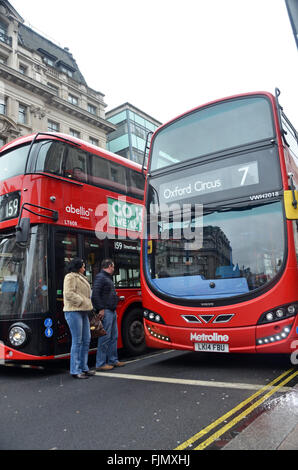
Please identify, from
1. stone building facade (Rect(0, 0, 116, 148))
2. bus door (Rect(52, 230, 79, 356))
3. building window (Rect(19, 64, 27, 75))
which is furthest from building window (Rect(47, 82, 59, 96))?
bus door (Rect(52, 230, 79, 356))

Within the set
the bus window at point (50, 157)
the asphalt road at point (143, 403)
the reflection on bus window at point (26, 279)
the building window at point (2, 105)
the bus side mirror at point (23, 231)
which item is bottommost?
the asphalt road at point (143, 403)

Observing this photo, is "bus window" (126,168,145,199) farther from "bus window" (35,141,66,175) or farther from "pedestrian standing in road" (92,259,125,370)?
"pedestrian standing in road" (92,259,125,370)

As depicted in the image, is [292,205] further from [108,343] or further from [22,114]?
[22,114]

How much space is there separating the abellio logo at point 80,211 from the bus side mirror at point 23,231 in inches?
40.5

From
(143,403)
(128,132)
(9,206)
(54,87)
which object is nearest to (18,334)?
(9,206)

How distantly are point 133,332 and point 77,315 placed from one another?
94.4 inches

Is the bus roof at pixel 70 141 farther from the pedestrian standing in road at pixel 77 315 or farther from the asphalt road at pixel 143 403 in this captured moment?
the asphalt road at pixel 143 403

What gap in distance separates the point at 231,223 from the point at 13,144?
463 cm

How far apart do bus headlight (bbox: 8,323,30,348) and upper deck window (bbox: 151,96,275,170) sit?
11.7 feet

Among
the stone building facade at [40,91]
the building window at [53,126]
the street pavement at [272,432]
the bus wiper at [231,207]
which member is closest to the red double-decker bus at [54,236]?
the bus wiper at [231,207]

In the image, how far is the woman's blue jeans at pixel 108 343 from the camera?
6.42 metres

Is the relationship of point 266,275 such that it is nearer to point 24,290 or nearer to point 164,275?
point 164,275

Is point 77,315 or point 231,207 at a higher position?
point 231,207

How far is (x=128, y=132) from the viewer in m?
35.1
